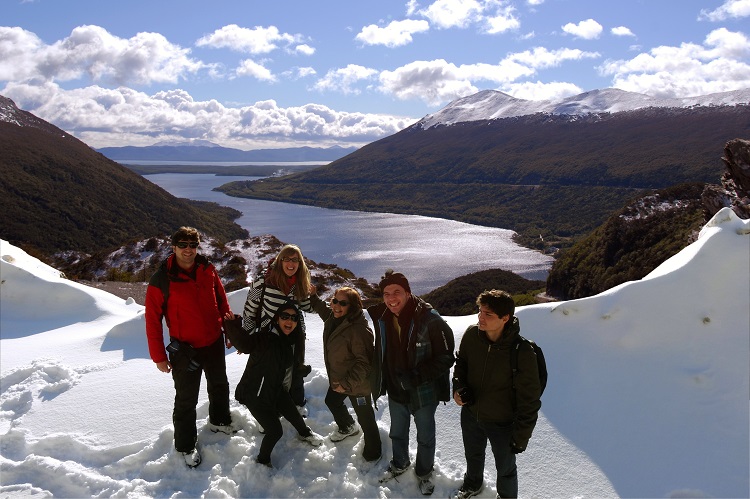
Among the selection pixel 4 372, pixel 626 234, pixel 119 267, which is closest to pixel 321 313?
pixel 4 372

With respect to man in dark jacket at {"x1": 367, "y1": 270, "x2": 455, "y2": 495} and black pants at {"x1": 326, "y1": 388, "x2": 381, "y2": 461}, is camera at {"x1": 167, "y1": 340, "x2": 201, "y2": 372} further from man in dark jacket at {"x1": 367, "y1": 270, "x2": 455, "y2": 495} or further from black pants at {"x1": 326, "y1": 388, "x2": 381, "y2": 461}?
man in dark jacket at {"x1": 367, "y1": 270, "x2": 455, "y2": 495}

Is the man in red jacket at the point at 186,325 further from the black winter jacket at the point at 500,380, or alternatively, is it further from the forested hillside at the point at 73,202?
the forested hillside at the point at 73,202

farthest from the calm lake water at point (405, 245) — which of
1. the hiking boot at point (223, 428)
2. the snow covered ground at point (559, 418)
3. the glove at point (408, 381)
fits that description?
the glove at point (408, 381)

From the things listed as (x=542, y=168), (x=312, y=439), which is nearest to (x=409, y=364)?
(x=312, y=439)

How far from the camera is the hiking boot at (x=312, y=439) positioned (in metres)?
4.15

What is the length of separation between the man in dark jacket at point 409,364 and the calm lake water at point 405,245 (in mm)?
31645

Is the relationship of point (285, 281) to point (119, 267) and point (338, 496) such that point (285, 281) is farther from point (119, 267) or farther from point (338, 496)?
point (119, 267)

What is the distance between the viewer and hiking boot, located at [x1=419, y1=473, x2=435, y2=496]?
12.0 ft

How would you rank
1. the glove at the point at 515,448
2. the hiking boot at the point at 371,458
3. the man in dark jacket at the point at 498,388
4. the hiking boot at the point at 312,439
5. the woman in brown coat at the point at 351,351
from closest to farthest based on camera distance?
the man in dark jacket at the point at 498,388 < the glove at the point at 515,448 < the woman in brown coat at the point at 351,351 < the hiking boot at the point at 371,458 < the hiking boot at the point at 312,439

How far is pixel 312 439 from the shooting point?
4168 mm

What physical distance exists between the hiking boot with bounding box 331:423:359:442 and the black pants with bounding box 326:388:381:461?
0.04 meters

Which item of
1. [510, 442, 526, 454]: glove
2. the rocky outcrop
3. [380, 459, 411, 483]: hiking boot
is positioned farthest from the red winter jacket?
the rocky outcrop

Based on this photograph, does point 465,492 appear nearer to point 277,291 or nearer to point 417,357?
point 417,357

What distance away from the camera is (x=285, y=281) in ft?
13.3
